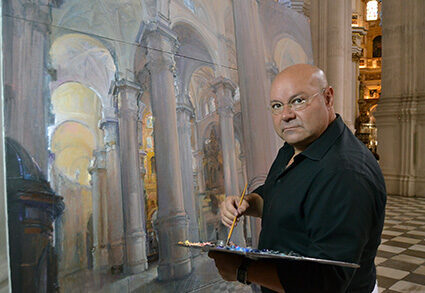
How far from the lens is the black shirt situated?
0.99 m

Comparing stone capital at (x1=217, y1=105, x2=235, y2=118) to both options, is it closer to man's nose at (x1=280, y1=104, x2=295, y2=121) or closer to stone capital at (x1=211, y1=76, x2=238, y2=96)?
stone capital at (x1=211, y1=76, x2=238, y2=96)

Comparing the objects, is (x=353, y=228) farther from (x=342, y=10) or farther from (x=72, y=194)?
(x=342, y=10)

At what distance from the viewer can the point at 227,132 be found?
2.91 meters

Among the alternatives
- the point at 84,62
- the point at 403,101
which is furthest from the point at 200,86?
the point at 403,101

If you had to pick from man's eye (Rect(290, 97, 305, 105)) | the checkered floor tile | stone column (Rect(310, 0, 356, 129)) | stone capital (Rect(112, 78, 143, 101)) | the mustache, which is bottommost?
the checkered floor tile

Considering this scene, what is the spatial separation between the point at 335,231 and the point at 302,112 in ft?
1.60

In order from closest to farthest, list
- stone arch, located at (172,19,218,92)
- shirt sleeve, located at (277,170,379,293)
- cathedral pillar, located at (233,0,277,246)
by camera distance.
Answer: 1. shirt sleeve, located at (277,170,379,293)
2. stone arch, located at (172,19,218,92)
3. cathedral pillar, located at (233,0,277,246)

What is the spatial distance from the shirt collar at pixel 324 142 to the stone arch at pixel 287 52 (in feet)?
8.93

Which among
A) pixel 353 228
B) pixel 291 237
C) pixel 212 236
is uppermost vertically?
pixel 353 228

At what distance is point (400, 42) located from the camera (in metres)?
9.37

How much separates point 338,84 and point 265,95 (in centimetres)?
437

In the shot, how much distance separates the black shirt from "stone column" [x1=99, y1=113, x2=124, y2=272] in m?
1.18

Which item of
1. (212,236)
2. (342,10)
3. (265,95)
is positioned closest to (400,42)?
(342,10)

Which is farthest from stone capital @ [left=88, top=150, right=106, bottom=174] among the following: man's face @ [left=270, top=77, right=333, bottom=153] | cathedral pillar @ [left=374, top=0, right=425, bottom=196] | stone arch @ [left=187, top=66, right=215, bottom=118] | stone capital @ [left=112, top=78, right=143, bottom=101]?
cathedral pillar @ [left=374, top=0, right=425, bottom=196]
